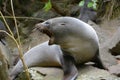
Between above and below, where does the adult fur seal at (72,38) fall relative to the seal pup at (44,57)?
above

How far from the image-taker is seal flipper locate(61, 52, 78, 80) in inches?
113

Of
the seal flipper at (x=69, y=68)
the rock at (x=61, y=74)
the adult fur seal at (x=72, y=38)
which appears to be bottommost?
the rock at (x=61, y=74)

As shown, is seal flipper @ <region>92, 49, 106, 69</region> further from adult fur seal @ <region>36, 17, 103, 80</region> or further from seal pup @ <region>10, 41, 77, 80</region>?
seal pup @ <region>10, 41, 77, 80</region>

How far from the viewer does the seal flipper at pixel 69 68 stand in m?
2.88

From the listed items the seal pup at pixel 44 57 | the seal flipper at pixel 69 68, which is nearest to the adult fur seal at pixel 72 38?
the seal flipper at pixel 69 68

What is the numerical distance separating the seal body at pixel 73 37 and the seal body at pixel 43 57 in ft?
0.64

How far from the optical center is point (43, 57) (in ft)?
11.0

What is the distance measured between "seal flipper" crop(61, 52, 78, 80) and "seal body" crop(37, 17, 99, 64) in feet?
0.15

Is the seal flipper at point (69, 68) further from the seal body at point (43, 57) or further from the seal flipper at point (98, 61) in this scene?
the seal flipper at point (98, 61)

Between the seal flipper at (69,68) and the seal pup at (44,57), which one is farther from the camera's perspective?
the seal pup at (44,57)

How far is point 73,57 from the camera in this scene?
304 centimetres

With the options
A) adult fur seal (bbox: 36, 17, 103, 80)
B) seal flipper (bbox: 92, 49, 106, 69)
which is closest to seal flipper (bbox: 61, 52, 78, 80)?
adult fur seal (bbox: 36, 17, 103, 80)

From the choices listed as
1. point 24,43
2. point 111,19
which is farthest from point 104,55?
point 24,43

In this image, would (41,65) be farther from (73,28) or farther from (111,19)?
(111,19)
